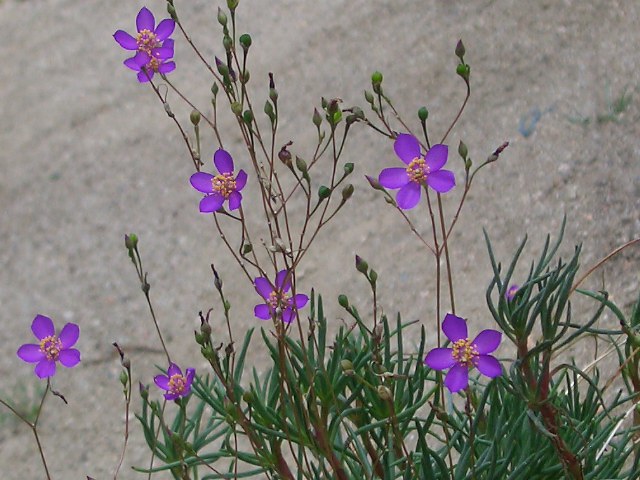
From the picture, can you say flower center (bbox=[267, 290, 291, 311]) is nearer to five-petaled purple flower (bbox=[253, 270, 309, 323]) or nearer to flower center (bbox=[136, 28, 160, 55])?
five-petaled purple flower (bbox=[253, 270, 309, 323])

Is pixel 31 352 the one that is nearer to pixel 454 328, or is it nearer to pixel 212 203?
pixel 212 203

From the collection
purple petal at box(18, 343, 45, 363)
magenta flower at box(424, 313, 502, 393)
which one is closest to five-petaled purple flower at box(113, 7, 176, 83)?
purple petal at box(18, 343, 45, 363)

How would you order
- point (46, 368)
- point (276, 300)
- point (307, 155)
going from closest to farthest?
point (276, 300) < point (46, 368) < point (307, 155)

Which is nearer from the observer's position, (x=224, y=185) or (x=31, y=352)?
(x=224, y=185)

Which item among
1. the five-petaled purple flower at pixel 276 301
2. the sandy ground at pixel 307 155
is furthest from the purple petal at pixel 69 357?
the sandy ground at pixel 307 155

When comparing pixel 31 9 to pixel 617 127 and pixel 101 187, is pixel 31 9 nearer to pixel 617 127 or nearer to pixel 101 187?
pixel 101 187

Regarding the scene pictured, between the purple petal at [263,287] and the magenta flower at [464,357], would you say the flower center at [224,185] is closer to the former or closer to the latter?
the purple petal at [263,287]

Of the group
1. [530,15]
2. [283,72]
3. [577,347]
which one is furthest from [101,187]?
[577,347]

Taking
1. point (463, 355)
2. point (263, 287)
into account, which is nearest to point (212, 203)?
point (263, 287)
